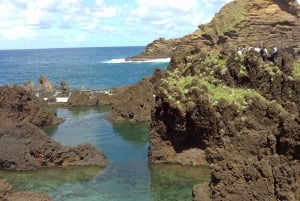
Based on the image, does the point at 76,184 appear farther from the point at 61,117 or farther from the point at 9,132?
the point at 61,117

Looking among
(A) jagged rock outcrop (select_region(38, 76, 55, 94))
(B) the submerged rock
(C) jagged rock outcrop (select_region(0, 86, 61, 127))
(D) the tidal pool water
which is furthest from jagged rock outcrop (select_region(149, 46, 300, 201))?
(A) jagged rock outcrop (select_region(38, 76, 55, 94))

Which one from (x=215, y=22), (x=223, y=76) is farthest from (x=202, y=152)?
(x=215, y=22)

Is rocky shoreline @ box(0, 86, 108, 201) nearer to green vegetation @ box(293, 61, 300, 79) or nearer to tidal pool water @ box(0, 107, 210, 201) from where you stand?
tidal pool water @ box(0, 107, 210, 201)

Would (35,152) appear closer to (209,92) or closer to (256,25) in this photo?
(209,92)

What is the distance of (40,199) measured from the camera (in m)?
23.7

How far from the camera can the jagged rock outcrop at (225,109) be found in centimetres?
2586

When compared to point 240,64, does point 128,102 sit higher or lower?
lower

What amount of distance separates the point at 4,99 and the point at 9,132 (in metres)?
13.8

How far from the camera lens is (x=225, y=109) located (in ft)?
105

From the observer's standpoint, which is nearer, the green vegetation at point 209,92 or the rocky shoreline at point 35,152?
the green vegetation at point 209,92

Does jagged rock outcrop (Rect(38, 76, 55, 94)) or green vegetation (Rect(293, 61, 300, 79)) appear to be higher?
green vegetation (Rect(293, 61, 300, 79))

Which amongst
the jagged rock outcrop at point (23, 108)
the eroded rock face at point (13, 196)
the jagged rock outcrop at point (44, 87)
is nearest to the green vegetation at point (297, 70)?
the eroded rock face at point (13, 196)

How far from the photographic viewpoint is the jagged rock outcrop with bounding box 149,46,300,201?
25.9m

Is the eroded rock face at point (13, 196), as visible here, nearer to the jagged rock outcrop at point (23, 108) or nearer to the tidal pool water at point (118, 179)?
the tidal pool water at point (118, 179)
